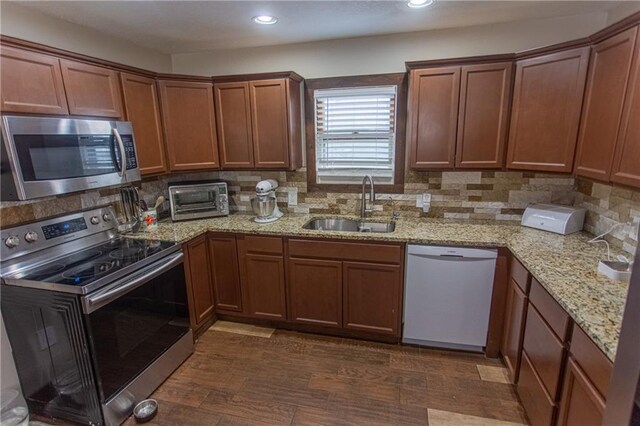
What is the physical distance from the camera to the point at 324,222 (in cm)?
301

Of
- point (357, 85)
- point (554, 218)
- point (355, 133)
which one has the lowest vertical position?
point (554, 218)

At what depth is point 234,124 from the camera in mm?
2807

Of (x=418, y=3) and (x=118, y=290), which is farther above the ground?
(x=418, y=3)

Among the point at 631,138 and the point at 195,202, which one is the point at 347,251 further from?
the point at 631,138

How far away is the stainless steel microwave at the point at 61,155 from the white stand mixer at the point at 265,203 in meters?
0.95

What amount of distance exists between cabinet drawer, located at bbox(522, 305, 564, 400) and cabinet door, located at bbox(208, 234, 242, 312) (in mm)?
2095

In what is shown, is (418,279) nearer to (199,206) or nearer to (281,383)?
(281,383)

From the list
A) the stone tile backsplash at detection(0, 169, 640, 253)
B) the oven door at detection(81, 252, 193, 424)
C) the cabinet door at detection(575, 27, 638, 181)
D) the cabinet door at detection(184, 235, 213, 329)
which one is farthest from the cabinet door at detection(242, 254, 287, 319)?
the cabinet door at detection(575, 27, 638, 181)

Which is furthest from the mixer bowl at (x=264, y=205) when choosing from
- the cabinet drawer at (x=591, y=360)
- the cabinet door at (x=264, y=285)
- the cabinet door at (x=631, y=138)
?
the cabinet door at (x=631, y=138)

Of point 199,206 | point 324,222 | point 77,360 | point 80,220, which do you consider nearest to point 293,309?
point 324,222

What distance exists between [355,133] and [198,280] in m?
1.85

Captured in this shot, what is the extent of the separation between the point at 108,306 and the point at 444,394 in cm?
208

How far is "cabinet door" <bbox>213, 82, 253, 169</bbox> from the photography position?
2.74 metres

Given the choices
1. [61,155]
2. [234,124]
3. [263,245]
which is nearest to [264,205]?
[263,245]
